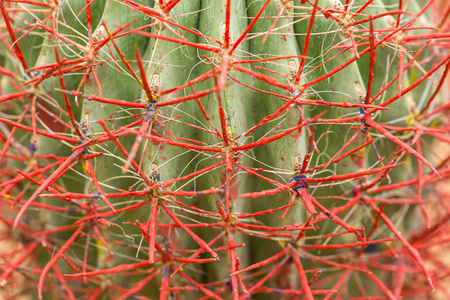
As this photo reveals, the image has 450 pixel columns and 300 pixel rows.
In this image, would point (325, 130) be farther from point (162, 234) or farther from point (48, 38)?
point (48, 38)

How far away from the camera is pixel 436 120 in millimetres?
1126

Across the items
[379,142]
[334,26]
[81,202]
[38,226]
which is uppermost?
[334,26]

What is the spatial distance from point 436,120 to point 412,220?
0.92ft

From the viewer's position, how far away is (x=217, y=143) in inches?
32.9

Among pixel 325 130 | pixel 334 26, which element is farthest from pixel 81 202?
pixel 334 26

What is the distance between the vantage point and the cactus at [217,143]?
833mm

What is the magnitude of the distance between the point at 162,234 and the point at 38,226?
36cm

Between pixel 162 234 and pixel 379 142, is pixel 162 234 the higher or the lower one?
the lower one

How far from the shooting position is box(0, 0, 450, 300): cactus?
83cm

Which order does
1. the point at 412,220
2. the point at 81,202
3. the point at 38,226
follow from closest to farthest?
the point at 81,202 < the point at 38,226 < the point at 412,220

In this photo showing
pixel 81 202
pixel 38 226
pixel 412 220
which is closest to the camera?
pixel 81 202

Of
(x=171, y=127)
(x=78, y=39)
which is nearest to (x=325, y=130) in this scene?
(x=171, y=127)

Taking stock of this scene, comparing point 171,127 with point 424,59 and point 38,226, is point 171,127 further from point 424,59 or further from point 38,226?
point 424,59

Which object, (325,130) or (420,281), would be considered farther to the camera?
(420,281)
